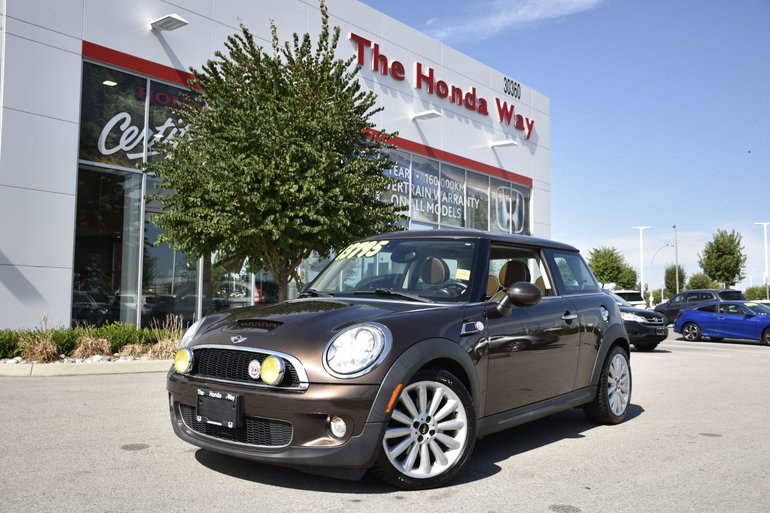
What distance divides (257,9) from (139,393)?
39.4 feet

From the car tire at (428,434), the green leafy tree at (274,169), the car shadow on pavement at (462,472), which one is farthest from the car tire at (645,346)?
the car tire at (428,434)

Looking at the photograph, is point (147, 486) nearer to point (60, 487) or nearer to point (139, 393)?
point (60, 487)

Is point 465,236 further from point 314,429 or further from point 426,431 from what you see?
point 314,429

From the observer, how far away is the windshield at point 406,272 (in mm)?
4945

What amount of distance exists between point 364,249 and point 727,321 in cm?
1791

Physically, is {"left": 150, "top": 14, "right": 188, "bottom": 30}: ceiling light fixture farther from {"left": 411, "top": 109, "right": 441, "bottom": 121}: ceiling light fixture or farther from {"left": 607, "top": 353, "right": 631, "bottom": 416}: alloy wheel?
{"left": 607, "top": 353, "right": 631, "bottom": 416}: alloy wheel

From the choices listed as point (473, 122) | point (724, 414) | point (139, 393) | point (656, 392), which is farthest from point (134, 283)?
point (473, 122)

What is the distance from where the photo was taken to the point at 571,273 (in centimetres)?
629

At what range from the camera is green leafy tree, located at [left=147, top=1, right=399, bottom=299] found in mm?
11156

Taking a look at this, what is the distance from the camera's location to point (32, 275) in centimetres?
1314

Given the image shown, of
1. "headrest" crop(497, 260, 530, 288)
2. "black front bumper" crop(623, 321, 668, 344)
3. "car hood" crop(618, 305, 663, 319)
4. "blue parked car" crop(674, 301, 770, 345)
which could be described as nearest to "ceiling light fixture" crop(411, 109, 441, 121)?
"car hood" crop(618, 305, 663, 319)

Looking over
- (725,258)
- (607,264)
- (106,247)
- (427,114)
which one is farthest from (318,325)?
(607,264)

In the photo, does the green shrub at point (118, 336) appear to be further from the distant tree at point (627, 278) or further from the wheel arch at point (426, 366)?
the distant tree at point (627, 278)

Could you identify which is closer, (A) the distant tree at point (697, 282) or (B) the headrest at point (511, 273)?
(B) the headrest at point (511, 273)
